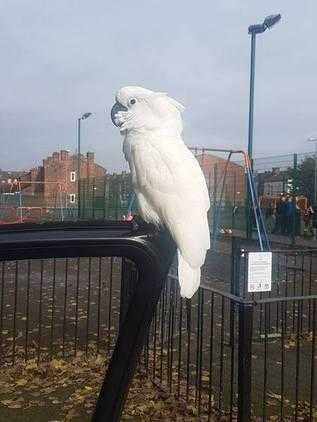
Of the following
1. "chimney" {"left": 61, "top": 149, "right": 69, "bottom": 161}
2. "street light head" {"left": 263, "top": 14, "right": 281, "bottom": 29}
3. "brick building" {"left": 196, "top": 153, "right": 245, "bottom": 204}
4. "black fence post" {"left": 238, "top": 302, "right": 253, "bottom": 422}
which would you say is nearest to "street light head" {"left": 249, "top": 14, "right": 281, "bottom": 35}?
"street light head" {"left": 263, "top": 14, "right": 281, "bottom": 29}

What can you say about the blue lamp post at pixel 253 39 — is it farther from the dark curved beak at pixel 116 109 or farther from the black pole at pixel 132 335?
the black pole at pixel 132 335

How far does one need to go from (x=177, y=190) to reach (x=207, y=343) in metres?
4.04

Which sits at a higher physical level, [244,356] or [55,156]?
[55,156]

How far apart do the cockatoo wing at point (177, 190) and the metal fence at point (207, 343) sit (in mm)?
1336

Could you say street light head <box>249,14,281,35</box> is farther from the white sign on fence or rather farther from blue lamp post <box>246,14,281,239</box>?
the white sign on fence

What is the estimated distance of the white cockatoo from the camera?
2125 mm

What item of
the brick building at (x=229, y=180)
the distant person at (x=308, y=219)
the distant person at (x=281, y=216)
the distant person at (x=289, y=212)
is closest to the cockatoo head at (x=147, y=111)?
the distant person at (x=289, y=212)

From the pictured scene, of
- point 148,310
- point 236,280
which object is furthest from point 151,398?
point 148,310

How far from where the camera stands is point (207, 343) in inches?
236

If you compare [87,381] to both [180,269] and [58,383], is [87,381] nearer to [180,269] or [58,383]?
[58,383]

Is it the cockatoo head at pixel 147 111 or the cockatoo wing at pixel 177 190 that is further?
the cockatoo head at pixel 147 111

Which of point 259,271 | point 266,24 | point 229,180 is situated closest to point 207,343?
point 259,271

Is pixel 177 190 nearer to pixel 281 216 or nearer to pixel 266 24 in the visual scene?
pixel 266 24

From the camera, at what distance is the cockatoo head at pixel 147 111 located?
247 centimetres
